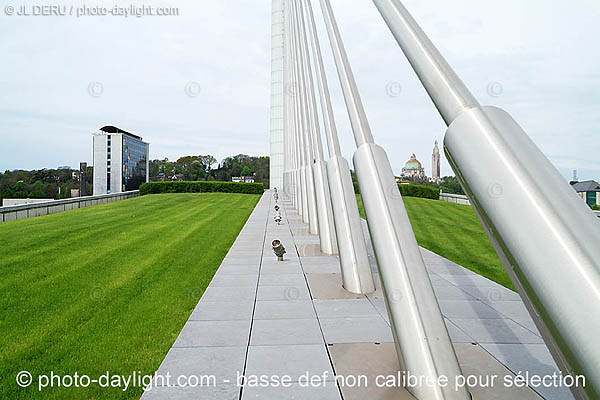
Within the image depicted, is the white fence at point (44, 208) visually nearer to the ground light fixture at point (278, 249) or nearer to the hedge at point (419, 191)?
the ground light fixture at point (278, 249)

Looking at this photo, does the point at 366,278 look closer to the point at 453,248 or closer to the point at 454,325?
the point at 454,325

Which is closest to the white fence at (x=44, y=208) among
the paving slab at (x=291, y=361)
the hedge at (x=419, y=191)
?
the paving slab at (x=291, y=361)

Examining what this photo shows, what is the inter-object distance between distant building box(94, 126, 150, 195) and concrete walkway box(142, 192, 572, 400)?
3099 inches

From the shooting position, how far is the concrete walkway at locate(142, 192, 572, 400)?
3.64 metres

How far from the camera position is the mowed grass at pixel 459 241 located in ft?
34.7

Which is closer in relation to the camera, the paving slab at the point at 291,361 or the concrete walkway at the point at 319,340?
the concrete walkway at the point at 319,340

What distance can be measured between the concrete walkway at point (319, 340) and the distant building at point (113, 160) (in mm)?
78723

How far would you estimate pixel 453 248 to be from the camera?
1391 centimetres

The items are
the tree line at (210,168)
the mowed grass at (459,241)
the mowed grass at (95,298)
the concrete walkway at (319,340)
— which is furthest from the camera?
the tree line at (210,168)

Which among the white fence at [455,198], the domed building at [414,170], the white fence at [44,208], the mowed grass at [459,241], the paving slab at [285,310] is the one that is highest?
the domed building at [414,170]

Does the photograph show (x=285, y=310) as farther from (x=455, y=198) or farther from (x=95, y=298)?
(x=455, y=198)

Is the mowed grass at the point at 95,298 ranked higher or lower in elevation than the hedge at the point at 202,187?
lower

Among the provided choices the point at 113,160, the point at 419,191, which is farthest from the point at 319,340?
the point at 113,160

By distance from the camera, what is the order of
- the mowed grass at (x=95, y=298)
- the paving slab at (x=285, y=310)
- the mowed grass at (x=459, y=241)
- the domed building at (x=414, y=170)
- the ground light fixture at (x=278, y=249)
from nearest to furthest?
the mowed grass at (x=95, y=298) → the paving slab at (x=285, y=310) → the ground light fixture at (x=278, y=249) → the mowed grass at (x=459, y=241) → the domed building at (x=414, y=170)
